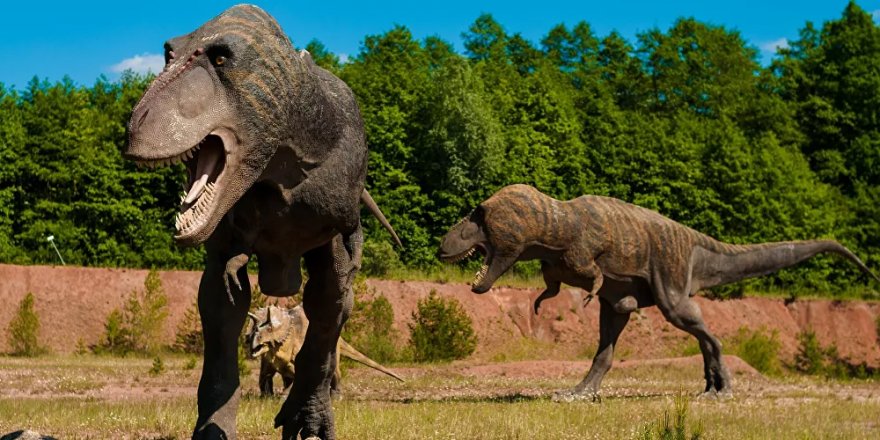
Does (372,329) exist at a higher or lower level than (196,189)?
higher

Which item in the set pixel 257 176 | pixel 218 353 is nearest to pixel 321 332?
pixel 218 353

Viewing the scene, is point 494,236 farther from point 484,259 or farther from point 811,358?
point 811,358

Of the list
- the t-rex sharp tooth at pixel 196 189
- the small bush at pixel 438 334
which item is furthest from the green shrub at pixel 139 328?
the t-rex sharp tooth at pixel 196 189

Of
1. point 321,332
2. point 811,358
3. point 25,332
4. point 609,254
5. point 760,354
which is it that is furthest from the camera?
point 811,358

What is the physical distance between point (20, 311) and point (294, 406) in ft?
49.7

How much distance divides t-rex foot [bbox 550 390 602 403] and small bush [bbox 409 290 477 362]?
8.21m

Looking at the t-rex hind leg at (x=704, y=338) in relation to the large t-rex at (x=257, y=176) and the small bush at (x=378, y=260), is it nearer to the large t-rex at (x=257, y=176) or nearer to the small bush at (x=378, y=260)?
the large t-rex at (x=257, y=176)

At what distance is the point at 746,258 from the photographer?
14891mm

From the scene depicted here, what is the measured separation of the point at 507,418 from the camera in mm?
9055

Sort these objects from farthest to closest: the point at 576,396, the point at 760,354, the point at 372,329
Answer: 1. the point at 760,354
2. the point at 372,329
3. the point at 576,396

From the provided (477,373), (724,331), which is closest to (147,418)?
(477,373)

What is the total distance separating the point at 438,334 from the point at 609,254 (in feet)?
28.0

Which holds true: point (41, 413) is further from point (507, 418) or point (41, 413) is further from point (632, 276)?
point (632, 276)

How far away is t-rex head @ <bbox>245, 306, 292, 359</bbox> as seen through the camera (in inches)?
452
